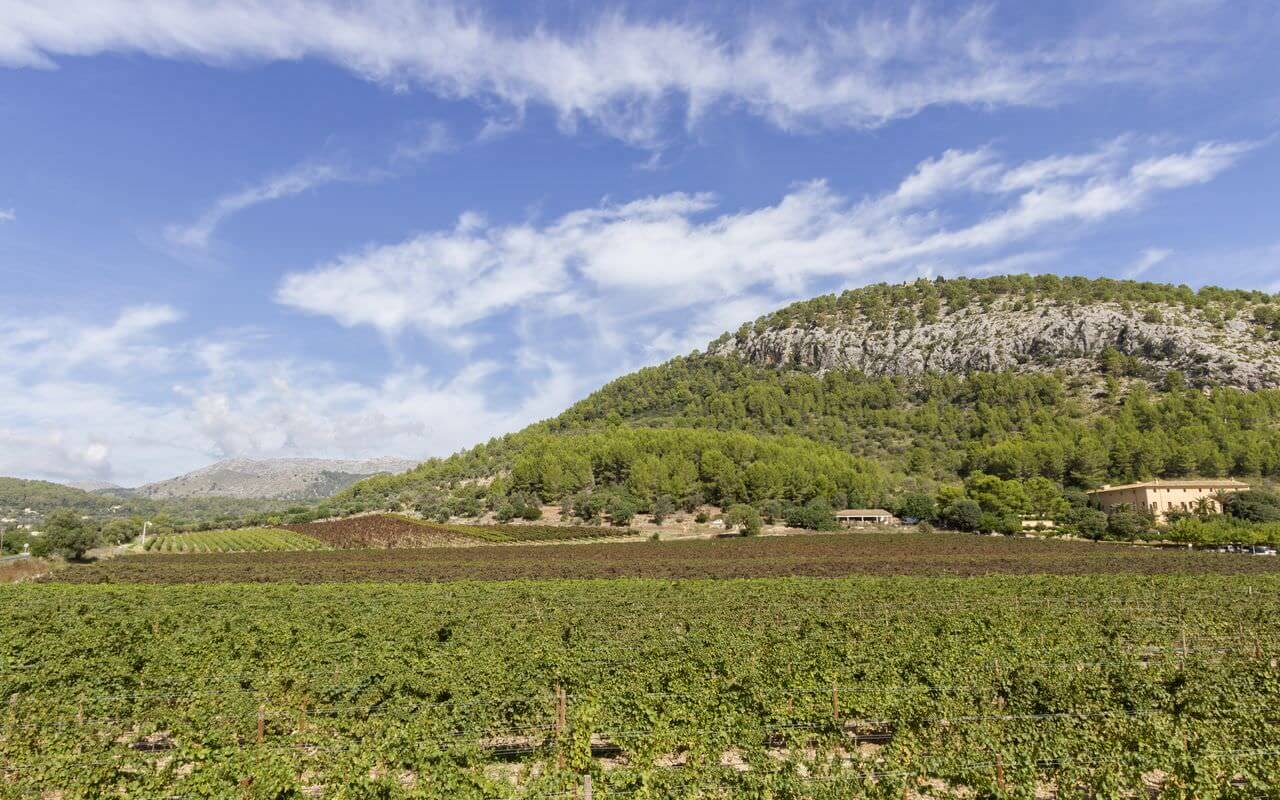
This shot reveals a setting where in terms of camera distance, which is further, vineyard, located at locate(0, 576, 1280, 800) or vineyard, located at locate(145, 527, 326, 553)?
vineyard, located at locate(145, 527, 326, 553)

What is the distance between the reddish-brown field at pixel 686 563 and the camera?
147 feet

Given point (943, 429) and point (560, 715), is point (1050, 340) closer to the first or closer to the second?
point (943, 429)

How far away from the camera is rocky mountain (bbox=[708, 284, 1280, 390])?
135125 mm

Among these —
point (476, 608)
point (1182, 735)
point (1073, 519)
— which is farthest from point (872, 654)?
point (1073, 519)

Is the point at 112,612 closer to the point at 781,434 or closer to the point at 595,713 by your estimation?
the point at 595,713

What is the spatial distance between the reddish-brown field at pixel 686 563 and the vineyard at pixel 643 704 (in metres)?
20.1

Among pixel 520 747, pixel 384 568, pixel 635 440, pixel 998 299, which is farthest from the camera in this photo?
pixel 998 299

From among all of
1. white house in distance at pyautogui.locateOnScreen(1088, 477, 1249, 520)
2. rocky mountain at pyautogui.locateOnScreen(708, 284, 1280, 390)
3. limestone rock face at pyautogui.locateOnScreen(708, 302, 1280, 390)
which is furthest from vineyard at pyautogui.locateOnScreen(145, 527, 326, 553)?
limestone rock face at pyautogui.locateOnScreen(708, 302, 1280, 390)

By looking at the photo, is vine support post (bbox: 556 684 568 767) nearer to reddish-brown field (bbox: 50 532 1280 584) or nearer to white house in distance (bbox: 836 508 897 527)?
reddish-brown field (bbox: 50 532 1280 584)

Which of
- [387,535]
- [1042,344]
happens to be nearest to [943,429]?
[1042,344]

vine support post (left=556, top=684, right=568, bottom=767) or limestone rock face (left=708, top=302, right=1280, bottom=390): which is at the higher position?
limestone rock face (left=708, top=302, right=1280, bottom=390)

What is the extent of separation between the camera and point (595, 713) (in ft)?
40.3

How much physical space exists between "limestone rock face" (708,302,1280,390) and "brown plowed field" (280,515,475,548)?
126 metres

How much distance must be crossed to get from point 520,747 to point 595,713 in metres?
2.08
